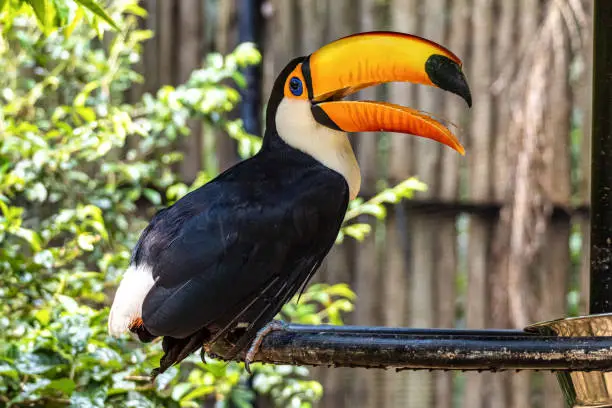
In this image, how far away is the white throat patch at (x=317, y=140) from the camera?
2.27 meters

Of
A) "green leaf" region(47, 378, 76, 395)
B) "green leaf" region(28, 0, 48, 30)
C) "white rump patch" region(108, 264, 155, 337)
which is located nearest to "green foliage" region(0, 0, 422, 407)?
"green leaf" region(47, 378, 76, 395)

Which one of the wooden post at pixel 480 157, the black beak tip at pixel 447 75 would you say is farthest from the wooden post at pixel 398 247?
the black beak tip at pixel 447 75

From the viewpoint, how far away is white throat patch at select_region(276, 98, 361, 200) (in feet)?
7.44

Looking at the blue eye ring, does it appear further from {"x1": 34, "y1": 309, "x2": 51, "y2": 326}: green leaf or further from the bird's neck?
{"x1": 34, "y1": 309, "x2": 51, "y2": 326}: green leaf

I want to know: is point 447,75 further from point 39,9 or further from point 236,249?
point 39,9

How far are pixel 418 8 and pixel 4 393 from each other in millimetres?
2178

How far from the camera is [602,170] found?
1835 millimetres

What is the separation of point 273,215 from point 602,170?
63 centimetres

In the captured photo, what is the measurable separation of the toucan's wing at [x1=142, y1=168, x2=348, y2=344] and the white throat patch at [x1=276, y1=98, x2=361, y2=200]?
0.44 ft

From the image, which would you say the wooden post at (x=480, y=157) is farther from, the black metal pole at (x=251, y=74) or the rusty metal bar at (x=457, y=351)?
the rusty metal bar at (x=457, y=351)

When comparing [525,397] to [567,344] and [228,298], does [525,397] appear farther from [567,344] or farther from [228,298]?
[567,344]

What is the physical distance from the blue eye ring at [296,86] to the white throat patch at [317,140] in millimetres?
21

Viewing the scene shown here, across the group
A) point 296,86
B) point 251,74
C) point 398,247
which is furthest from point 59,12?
point 398,247

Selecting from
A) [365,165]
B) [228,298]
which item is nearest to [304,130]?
[228,298]
